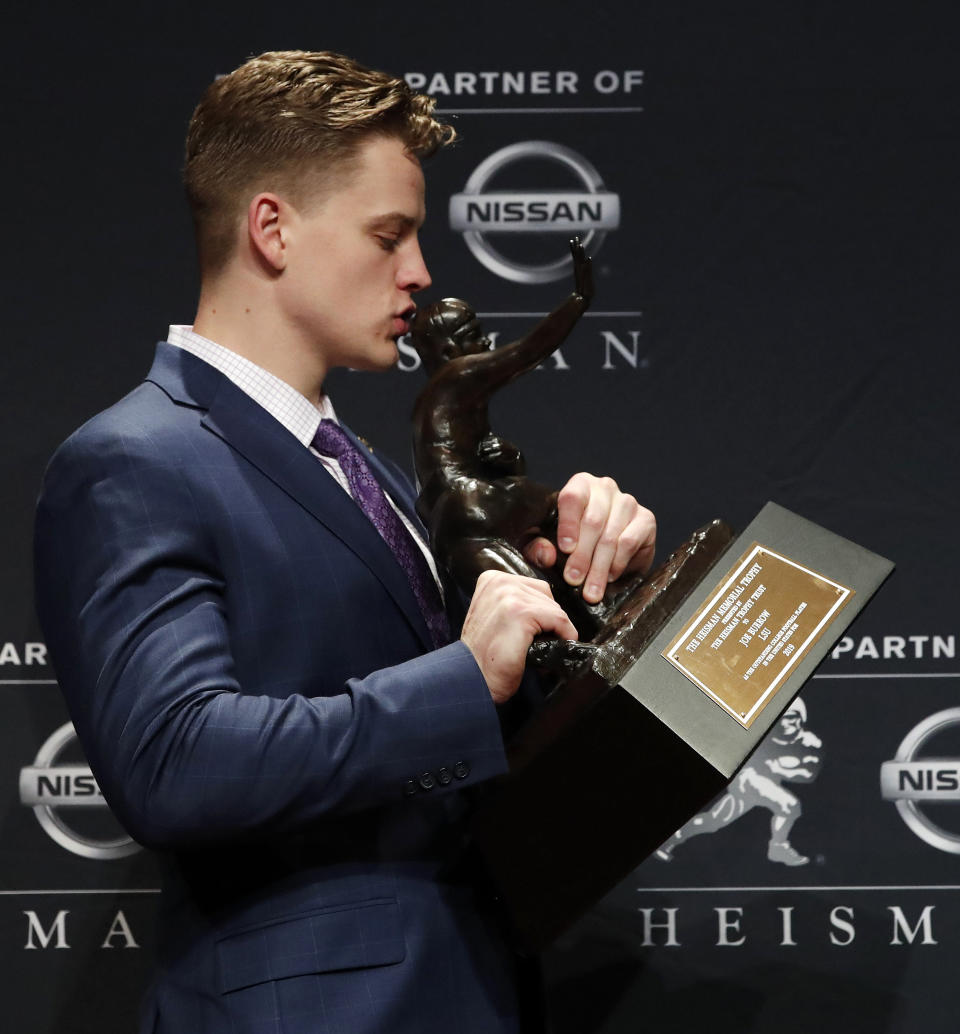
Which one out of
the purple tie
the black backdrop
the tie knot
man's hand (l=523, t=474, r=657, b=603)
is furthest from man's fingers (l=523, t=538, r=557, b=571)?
the black backdrop

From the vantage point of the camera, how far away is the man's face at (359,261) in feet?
4.43

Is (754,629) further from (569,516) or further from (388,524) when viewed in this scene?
(388,524)

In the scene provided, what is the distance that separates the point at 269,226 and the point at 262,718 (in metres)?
0.51

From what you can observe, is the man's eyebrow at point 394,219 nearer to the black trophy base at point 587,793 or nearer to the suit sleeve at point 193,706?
the suit sleeve at point 193,706

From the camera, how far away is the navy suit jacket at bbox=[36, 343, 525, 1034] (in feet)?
3.67

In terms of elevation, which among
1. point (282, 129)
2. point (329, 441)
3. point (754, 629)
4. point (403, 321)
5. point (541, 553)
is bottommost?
point (754, 629)

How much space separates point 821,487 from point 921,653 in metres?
0.29

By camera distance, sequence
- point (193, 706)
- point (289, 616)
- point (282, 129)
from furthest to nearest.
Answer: point (282, 129) → point (289, 616) → point (193, 706)

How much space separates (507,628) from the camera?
3.81 feet

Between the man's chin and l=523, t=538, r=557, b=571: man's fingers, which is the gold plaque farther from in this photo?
the man's chin

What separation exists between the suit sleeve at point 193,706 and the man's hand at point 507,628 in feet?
0.06

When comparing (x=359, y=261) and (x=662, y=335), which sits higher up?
(x=662, y=335)

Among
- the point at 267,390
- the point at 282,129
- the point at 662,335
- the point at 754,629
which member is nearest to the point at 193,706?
the point at 267,390

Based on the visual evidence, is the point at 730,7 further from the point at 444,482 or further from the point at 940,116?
the point at 444,482
